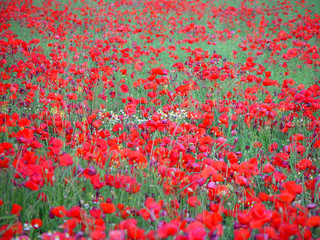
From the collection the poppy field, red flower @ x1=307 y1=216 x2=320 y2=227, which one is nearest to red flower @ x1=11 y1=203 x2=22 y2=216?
the poppy field

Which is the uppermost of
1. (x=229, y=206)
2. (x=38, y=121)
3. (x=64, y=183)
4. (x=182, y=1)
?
(x=182, y=1)

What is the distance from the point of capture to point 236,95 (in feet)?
13.6

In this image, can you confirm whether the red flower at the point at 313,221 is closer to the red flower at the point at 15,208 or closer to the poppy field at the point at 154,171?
the poppy field at the point at 154,171

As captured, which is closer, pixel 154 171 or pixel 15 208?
pixel 15 208

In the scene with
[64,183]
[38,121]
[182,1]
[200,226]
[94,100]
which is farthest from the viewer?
[182,1]

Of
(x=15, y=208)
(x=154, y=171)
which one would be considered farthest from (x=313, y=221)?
(x=15, y=208)

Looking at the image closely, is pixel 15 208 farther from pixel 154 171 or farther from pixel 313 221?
pixel 313 221

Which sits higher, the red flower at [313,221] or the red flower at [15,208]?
the red flower at [15,208]

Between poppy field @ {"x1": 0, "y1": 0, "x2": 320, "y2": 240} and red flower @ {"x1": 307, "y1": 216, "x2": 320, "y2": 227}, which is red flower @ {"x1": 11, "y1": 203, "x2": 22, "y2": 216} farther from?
red flower @ {"x1": 307, "y1": 216, "x2": 320, "y2": 227}

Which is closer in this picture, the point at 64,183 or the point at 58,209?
the point at 58,209

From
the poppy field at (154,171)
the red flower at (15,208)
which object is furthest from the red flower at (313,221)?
the red flower at (15,208)

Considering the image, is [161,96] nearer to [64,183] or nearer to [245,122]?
[245,122]

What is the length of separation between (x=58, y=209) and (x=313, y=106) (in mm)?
2912

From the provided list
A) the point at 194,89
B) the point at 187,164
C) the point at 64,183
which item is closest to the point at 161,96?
the point at 194,89
